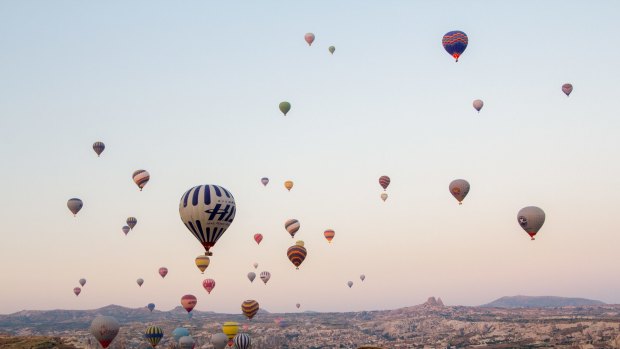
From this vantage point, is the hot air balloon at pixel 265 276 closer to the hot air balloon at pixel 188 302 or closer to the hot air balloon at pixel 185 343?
the hot air balloon at pixel 185 343

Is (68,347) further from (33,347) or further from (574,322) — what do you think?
(574,322)

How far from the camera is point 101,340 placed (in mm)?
63906

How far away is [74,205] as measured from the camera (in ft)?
257

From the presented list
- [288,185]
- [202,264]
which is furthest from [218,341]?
[288,185]

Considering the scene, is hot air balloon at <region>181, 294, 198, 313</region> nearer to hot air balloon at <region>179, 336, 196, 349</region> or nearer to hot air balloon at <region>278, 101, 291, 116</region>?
hot air balloon at <region>179, 336, 196, 349</region>

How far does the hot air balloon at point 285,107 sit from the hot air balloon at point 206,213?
3597cm

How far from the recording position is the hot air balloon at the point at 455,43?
60438 mm

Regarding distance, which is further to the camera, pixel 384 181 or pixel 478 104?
pixel 384 181

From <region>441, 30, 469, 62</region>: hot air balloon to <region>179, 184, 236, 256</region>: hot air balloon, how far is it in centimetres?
3272

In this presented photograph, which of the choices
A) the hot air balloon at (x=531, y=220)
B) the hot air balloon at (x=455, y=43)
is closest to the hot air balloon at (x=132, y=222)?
the hot air balloon at (x=455, y=43)

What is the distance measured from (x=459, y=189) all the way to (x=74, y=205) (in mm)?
51459

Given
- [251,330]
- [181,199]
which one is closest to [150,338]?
[181,199]

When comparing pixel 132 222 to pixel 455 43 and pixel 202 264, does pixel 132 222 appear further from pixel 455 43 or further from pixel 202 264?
pixel 455 43

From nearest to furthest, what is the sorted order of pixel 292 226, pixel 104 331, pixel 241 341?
pixel 104 331 < pixel 292 226 < pixel 241 341
